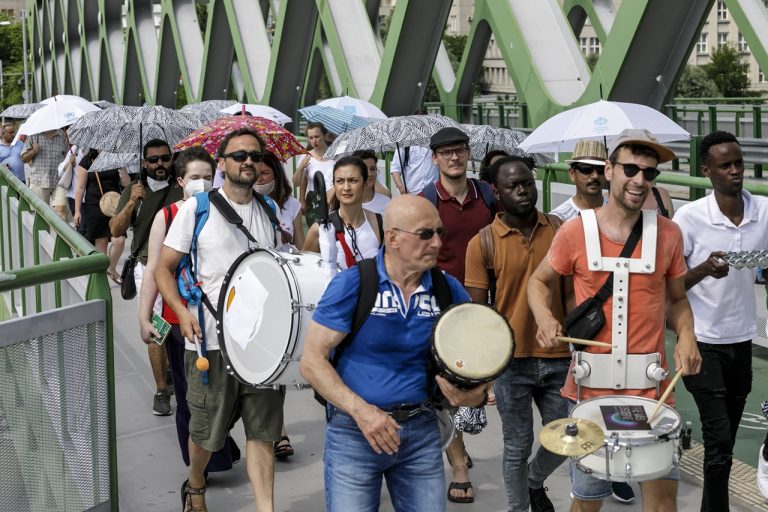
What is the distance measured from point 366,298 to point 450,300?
30cm

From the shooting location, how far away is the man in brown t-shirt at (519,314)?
5.29 m

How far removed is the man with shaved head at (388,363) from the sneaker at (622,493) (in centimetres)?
192

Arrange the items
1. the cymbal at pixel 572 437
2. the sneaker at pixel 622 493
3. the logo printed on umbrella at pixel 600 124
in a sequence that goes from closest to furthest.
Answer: the cymbal at pixel 572 437 < the sneaker at pixel 622 493 < the logo printed on umbrella at pixel 600 124

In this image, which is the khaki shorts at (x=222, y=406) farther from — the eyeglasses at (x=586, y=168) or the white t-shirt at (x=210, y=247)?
the eyeglasses at (x=586, y=168)

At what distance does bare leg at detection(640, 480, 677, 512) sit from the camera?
461 centimetres

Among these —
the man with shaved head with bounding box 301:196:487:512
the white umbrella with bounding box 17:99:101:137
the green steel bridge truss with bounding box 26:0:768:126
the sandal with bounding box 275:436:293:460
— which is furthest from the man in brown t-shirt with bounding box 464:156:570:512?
the white umbrella with bounding box 17:99:101:137

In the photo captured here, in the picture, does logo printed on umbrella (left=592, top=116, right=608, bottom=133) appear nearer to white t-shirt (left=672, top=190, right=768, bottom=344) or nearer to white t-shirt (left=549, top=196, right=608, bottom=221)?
white t-shirt (left=549, top=196, right=608, bottom=221)

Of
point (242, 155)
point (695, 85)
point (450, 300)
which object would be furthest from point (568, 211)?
point (695, 85)

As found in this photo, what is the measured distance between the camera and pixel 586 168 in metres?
5.96

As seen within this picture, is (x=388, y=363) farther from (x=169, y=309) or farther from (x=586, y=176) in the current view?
(x=169, y=309)

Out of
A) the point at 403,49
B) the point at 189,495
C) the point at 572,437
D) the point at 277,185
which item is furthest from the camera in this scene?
the point at 403,49

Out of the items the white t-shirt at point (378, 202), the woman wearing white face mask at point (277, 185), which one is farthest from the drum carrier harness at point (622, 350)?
the white t-shirt at point (378, 202)

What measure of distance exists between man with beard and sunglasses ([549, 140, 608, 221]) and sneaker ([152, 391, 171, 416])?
9.85 ft

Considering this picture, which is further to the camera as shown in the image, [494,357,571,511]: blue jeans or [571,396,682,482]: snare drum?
[494,357,571,511]: blue jeans
